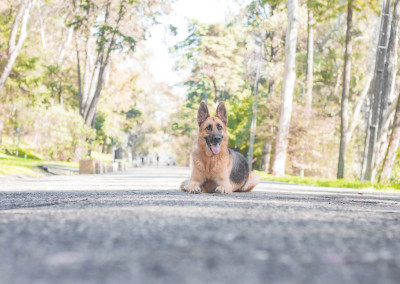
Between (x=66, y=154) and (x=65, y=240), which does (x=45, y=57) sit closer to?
(x=66, y=154)

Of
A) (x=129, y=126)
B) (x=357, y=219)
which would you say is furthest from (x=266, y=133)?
(x=129, y=126)

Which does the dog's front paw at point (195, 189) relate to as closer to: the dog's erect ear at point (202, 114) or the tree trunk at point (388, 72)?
the dog's erect ear at point (202, 114)

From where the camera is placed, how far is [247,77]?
133ft

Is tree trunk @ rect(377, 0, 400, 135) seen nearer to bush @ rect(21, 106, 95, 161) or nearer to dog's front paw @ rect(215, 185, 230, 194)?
dog's front paw @ rect(215, 185, 230, 194)

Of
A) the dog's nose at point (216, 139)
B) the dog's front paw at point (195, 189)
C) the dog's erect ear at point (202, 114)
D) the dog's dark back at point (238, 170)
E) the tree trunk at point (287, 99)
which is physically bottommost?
the dog's front paw at point (195, 189)

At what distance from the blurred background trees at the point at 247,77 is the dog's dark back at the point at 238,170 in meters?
7.94

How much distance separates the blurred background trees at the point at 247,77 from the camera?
21.3 metres

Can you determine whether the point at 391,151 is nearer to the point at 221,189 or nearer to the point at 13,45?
the point at 221,189

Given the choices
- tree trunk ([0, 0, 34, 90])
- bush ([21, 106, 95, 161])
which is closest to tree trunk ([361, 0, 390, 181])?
bush ([21, 106, 95, 161])

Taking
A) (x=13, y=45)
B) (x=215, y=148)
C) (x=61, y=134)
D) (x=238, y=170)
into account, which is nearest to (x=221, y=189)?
(x=215, y=148)

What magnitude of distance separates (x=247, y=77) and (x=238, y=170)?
33.2 metres

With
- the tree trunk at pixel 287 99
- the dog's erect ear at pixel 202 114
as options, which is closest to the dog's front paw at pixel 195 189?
the dog's erect ear at pixel 202 114

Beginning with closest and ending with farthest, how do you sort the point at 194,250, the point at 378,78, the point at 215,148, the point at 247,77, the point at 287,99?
the point at 194,250 → the point at 215,148 → the point at 378,78 → the point at 287,99 → the point at 247,77

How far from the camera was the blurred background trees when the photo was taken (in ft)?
69.8
